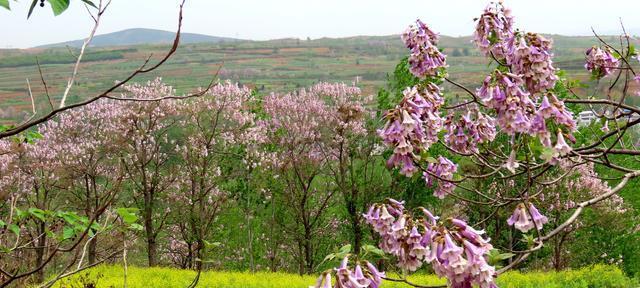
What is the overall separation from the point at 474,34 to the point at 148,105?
17.5 metres

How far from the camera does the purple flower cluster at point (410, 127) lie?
317 cm

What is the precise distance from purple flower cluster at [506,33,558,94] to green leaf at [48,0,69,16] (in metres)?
2.66

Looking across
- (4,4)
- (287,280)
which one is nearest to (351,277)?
(4,4)

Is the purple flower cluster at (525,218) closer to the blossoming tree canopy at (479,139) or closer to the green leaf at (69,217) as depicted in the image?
the blossoming tree canopy at (479,139)

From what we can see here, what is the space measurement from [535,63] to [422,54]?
1.04 m

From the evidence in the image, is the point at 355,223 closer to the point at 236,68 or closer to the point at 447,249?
the point at 447,249

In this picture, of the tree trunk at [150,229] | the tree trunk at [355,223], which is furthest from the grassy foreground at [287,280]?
the tree trunk at [355,223]

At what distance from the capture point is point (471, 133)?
4.45 m

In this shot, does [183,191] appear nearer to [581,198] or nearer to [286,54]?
[581,198]

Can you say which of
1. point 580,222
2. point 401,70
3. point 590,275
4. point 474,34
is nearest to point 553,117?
point 474,34

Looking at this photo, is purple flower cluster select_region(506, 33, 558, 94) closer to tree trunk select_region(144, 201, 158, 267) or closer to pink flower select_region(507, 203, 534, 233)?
pink flower select_region(507, 203, 534, 233)

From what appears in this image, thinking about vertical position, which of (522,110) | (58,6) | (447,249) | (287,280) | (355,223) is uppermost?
(58,6)

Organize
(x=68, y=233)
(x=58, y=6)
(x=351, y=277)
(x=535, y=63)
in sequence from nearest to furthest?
(x=58, y=6)
(x=351, y=277)
(x=68, y=233)
(x=535, y=63)

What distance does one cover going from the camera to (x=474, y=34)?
171 inches
